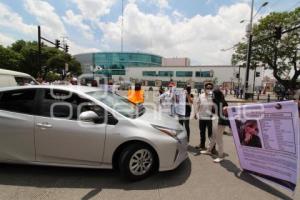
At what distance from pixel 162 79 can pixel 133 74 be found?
14.1 meters

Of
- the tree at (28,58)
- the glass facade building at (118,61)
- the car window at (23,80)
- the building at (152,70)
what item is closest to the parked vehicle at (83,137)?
the car window at (23,80)

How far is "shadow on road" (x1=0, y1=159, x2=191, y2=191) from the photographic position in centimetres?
378

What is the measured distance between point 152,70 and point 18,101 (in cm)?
9167

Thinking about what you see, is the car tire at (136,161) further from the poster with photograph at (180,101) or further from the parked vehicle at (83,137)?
the poster with photograph at (180,101)

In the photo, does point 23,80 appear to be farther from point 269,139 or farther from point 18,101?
point 269,139

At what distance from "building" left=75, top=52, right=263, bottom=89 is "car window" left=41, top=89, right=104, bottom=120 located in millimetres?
68988

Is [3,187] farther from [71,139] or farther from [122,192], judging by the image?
[122,192]

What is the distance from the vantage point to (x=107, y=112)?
13.1ft

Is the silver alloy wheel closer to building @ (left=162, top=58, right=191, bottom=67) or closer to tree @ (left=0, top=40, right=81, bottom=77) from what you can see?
tree @ (left=0, top=40, right=81, bottom=77)

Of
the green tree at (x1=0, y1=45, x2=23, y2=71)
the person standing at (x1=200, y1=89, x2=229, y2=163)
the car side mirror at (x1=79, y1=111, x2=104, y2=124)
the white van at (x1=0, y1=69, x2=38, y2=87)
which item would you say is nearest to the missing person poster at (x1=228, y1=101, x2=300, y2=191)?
the person standing at (x1=200, y1=89, x2=229, y2=163)

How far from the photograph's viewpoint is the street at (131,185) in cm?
350

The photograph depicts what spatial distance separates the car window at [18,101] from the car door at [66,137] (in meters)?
0.24

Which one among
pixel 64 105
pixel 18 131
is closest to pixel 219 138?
pixel 64 105

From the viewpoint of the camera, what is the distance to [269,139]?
12.3ft
